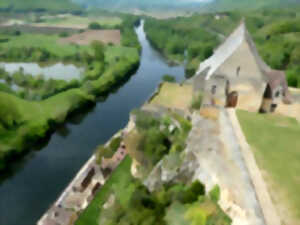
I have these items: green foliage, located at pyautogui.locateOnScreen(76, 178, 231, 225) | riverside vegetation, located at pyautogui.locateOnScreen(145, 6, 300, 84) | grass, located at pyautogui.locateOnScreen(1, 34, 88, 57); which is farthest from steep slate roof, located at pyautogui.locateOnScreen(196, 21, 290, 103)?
grass, located at pyautogui.locateOnScreen(1, 34, 88, 57)

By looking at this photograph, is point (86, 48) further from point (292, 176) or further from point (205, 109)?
point (292, 176)

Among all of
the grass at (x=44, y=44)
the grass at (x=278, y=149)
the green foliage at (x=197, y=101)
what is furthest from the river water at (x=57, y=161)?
the grass at (x=44, y=44)

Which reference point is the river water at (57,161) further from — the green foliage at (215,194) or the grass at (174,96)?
the green foliage at (215,194)

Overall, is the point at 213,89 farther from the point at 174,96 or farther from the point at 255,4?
the point at 255,4

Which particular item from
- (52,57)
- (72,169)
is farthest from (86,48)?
(72,169)

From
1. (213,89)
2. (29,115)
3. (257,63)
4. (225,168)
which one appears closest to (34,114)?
(29,115)

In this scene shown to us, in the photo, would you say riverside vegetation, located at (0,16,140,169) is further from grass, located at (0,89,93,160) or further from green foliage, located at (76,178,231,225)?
green foliage, located at (76,178,231,225)
